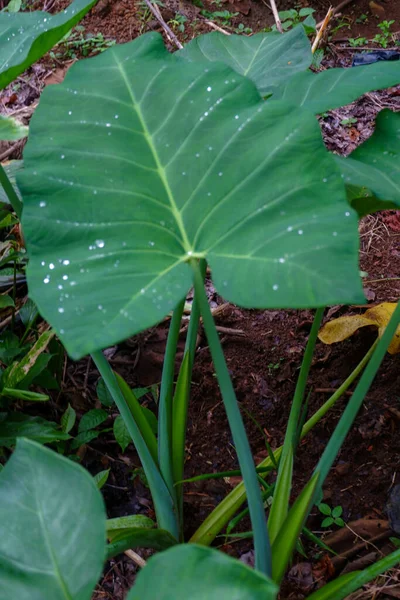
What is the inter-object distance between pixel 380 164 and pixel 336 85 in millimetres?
178

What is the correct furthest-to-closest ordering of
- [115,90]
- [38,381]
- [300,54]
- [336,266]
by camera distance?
[38,381] → [300,54] → [115,90] → [336,266]

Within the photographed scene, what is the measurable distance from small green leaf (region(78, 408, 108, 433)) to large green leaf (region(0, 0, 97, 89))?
2.52ft

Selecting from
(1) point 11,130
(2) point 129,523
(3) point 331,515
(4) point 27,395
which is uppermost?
(1) point 11,130

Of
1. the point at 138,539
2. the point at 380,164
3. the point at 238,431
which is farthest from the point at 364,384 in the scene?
the point at 138,539

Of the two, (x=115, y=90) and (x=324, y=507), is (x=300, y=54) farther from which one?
(x=324, y=507)

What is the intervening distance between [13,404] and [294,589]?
80cm

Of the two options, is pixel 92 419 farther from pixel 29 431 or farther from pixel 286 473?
pixel 286 473

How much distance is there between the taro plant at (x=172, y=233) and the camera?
2.20ft

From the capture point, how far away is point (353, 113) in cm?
249

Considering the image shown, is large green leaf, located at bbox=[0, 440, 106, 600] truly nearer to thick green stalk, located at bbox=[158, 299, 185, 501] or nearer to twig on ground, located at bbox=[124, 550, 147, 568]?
thick green stalk, located at bbox=[158, 299, 185, 501]

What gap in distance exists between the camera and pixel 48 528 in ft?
2.27

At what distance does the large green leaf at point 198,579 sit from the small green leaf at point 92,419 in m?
0.85

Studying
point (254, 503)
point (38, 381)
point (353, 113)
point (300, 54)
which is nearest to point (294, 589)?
point (254, 503)

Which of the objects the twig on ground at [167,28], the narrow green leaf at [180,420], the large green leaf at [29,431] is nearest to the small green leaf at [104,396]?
the large green leaf at [29,431]
